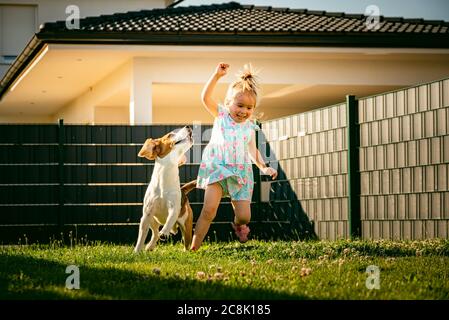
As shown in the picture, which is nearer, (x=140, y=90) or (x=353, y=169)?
(x=353, y=169)

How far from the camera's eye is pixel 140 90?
1759 cm

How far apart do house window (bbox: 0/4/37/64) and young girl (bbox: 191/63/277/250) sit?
19.3m

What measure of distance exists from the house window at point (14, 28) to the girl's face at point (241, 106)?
19.4 m

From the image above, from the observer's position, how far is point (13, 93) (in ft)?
76.8

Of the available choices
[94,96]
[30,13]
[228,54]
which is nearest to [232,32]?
[228,54]

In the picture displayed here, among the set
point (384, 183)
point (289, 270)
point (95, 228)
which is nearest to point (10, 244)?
point (95, 228)

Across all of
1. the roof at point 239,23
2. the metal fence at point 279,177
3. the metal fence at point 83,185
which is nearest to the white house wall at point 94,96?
the roof at point 239,23

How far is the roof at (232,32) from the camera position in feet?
54.1

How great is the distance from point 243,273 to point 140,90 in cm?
1069

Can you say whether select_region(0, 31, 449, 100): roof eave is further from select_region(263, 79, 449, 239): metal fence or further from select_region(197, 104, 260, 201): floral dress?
select_region(197, 104, 260, 201): floral dress

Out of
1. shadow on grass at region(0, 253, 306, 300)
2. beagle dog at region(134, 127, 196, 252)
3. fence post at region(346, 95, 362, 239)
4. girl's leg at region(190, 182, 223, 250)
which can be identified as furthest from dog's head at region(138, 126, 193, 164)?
shadow on grass at region(0, 253, 306, 300)

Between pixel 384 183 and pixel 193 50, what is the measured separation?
253 inches

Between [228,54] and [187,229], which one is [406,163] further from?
[228,54]
